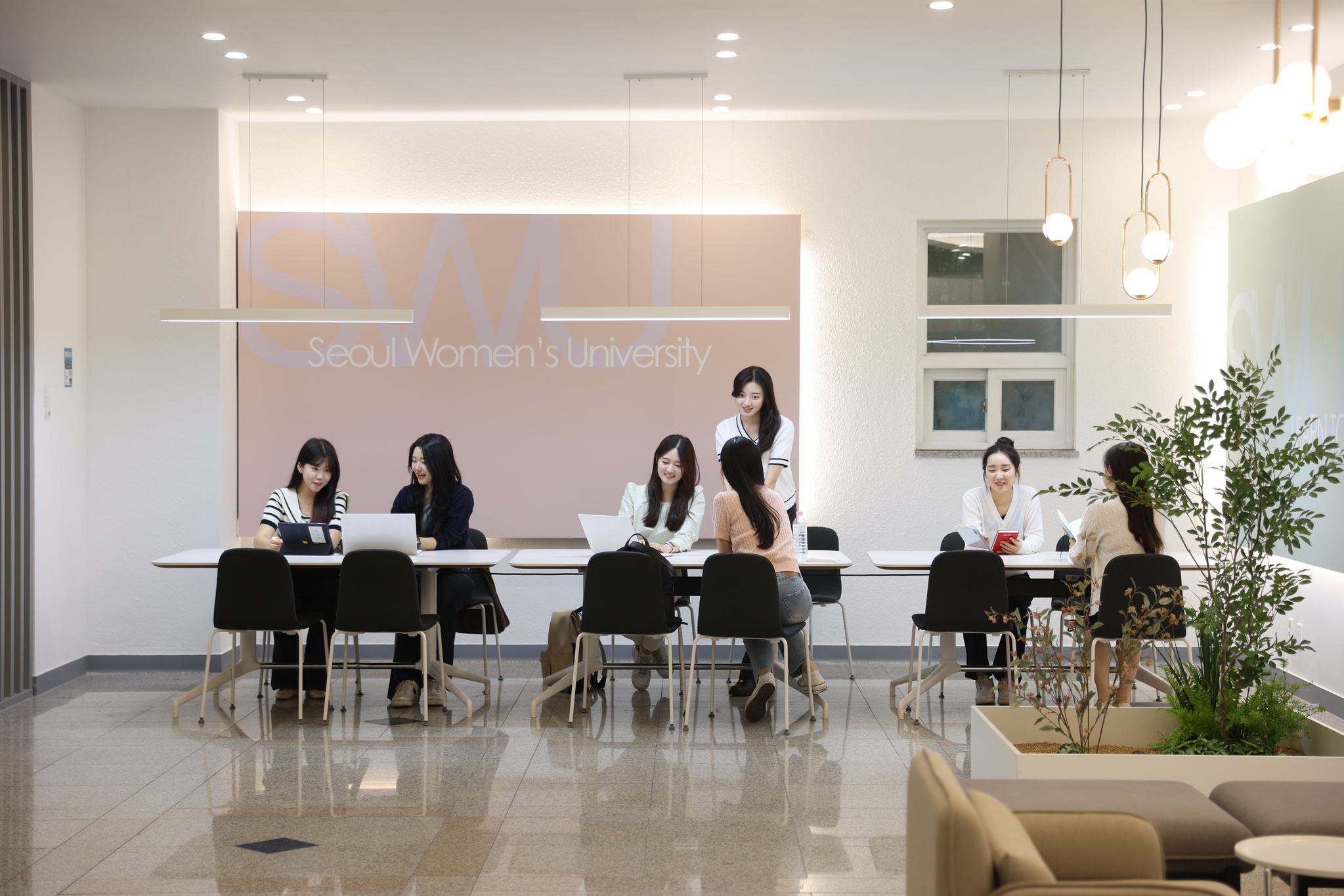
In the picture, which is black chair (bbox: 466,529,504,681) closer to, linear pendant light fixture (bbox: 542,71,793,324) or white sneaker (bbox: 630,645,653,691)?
white sneaker (bbox: 630,645,653,691)

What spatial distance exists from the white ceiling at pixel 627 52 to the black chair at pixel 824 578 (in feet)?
8.62

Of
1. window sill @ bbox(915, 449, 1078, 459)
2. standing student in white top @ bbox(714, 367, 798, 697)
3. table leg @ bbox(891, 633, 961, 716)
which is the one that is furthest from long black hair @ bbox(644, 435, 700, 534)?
window sill @ bbox(915, 449, 1078, 459)

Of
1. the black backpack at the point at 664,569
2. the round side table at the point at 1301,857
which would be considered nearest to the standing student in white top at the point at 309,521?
the black backpack at the point at 664,569

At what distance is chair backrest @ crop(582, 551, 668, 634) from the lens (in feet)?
17.8

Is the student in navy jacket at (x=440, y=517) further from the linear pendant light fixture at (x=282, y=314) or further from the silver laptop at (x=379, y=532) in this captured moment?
the linear pendant light fixture at (x=282, y=314)

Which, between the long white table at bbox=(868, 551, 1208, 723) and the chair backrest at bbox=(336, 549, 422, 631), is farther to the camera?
the long white table at bbox=(868, 551, 1208, 723)

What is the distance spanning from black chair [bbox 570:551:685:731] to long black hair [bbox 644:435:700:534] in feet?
2.69

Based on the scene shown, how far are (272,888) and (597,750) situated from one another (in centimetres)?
186

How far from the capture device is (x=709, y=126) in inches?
290

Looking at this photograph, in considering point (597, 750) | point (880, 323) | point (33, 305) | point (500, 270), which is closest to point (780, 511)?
point (597, 750)

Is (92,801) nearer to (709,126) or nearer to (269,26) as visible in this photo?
(269,26)

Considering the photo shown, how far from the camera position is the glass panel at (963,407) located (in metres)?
7.51

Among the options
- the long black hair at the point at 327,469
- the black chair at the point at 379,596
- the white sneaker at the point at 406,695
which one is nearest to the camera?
the black chair at the point at 379,596

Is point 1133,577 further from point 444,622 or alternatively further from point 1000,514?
point 444,622
